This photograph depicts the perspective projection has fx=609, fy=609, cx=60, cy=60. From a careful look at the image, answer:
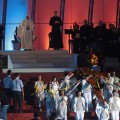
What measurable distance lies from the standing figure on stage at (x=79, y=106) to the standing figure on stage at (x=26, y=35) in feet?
22.9

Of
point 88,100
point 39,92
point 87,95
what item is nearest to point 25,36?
point 39,92

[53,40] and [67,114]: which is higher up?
[53,40]

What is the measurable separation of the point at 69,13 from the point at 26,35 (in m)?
9.00

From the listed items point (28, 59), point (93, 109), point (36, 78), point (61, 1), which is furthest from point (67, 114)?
point (61, 1)

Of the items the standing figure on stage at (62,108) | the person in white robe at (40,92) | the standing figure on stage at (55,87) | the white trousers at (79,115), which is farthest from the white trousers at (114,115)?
the person in white robe at (40,92)

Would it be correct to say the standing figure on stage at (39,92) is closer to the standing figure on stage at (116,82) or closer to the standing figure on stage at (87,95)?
the standing figure on stage at (87,95)

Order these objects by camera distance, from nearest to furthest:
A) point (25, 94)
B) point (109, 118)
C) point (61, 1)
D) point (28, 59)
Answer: point (109, 118)
point (25, 94)
point (28, 59)
point (61, 1)

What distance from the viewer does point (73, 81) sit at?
2489 centimetres

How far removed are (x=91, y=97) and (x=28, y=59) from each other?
20.6 ft

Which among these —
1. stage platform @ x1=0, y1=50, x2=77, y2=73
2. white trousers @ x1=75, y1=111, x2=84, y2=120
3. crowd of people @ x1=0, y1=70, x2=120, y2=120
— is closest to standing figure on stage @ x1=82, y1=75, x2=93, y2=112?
crowd of people @ x1=0, y1=70, x2=120, y2=120

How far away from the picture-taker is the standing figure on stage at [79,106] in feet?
77.6

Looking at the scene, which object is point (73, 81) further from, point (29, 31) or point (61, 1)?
point (61, 1)

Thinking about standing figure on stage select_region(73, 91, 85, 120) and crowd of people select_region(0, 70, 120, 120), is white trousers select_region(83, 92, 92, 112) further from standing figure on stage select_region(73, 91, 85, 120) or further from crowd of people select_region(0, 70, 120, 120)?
standing figure on stage select_region(73, 91, 85, 120)

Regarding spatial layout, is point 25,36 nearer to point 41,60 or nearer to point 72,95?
point 41,60
